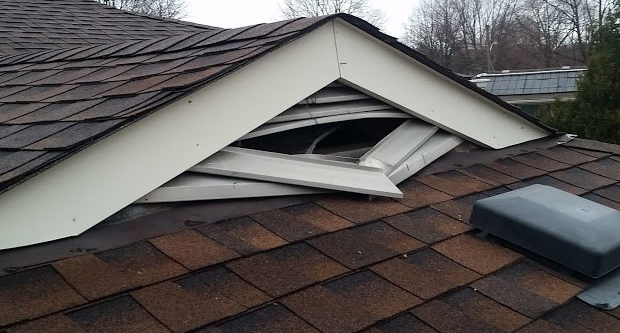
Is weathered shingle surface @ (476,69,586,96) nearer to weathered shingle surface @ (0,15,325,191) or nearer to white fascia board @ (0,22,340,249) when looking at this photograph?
weathered shingle surface @ (0,15,325,191)

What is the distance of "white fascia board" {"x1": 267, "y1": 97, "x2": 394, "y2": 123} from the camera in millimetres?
2846

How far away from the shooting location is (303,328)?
173 cm

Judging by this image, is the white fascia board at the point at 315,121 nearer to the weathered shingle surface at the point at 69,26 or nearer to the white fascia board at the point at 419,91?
the white fascia board at the point at 419,91

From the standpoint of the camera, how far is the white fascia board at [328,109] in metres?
2.85

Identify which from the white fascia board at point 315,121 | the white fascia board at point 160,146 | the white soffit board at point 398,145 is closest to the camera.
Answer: the white fascia board at point 160,146

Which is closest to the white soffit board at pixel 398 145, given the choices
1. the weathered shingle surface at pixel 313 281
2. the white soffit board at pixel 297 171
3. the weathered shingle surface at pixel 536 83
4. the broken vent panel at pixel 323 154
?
the broken vent panel at pixel 323 154

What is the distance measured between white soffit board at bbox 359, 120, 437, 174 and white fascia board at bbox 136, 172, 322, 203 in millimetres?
541

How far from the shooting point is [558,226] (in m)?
2.40

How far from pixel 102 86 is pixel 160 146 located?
30.5 inches

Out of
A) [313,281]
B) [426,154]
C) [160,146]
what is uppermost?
[160,146]

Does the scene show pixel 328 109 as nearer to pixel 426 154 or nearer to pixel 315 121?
pixel 315 121

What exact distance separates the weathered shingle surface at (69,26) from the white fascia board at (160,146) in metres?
3.96

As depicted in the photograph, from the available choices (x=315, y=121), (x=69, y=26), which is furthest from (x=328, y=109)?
(x=69, y=26)

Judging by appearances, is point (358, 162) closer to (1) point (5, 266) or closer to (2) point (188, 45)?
(2) point (188, 45)
